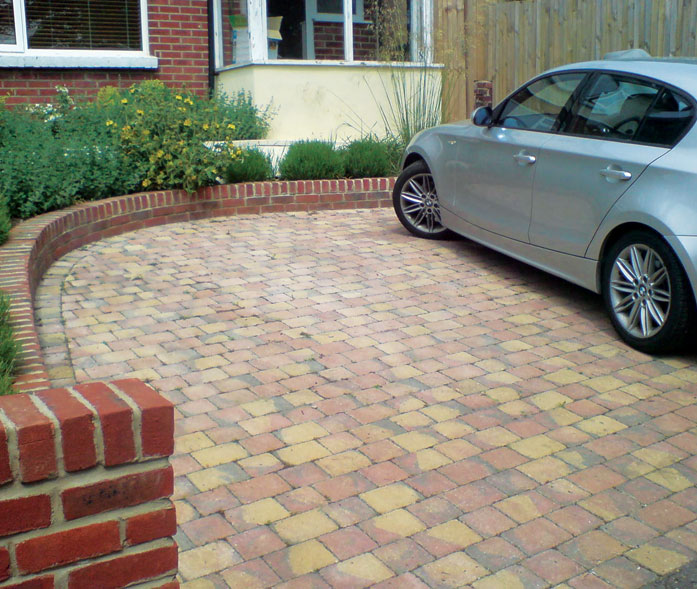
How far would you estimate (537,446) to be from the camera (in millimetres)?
3998

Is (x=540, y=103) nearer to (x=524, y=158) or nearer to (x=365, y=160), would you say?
(x=524, y=158)

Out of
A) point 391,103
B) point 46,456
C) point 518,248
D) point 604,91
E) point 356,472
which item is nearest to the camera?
point 46,456

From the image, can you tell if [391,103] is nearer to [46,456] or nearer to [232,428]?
[232,428]

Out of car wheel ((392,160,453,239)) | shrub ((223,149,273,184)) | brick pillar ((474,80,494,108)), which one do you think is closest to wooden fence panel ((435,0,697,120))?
brick pillar ((474,80,494,108))

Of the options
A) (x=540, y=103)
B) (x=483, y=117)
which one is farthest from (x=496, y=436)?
(x=483, y=117)

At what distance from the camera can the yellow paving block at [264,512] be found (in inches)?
132

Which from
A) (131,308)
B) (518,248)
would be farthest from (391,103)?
(131,308)

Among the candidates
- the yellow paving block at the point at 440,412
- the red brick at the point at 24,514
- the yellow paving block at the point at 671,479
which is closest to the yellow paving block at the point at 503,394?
the yellow paving block at the point at 440,412

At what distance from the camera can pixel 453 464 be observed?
381cm

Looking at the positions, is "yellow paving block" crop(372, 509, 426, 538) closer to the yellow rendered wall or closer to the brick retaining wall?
the brick retaining wall

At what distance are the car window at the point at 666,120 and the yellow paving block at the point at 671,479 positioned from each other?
215cm

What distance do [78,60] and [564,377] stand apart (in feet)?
28.3

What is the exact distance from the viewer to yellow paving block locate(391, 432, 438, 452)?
13.0 feet

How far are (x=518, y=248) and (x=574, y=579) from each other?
3655mm
